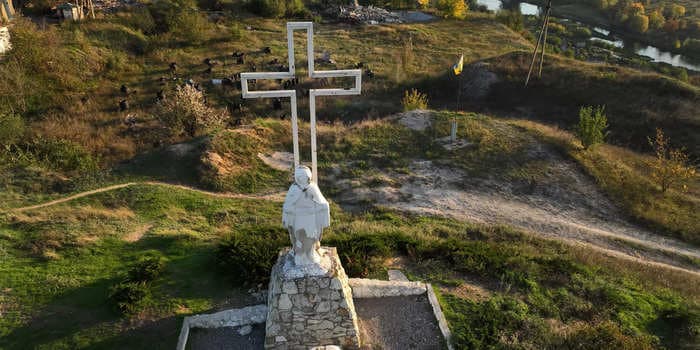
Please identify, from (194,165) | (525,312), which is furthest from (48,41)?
(525,312)

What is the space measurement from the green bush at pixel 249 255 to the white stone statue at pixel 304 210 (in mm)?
3362

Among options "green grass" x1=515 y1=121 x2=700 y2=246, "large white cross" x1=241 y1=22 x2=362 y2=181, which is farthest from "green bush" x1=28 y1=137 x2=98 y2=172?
"green grass" x1=515 y1=121 x2=700 y2=246

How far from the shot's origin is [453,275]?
13.3 metres

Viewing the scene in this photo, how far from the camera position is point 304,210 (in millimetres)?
8805

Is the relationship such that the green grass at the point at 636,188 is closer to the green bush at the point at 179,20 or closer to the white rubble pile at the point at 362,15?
the green bush at the point at 179,20

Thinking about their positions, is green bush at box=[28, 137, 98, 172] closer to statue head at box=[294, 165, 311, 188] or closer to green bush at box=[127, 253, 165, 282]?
green bush at box=[127, 253, 165, 282]

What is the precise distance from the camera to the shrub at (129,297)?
11069 mm

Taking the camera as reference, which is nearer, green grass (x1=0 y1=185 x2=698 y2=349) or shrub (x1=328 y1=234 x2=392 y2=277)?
green grass (x1=0 y1=185 x2=698 y2=349)

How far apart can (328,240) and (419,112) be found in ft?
51.0

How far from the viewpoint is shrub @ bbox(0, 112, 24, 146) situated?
2088cm

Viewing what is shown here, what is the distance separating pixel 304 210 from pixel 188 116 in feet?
56.1

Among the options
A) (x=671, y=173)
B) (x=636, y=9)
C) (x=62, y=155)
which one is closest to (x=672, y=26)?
(x=636, y=9)

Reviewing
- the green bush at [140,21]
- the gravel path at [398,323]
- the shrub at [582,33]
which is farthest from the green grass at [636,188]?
the shrub at [582,33]

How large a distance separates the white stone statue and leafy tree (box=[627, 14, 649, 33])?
73608mm
